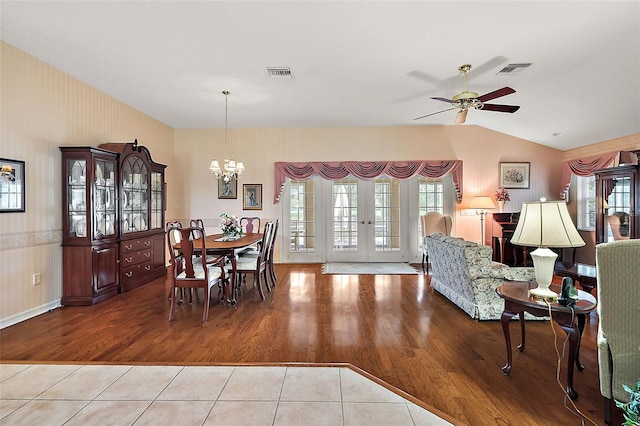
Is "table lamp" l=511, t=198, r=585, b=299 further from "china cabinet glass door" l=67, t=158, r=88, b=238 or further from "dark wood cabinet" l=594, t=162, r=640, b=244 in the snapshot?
"china cabinet glass door" l=67, t=158, r=88, b=238

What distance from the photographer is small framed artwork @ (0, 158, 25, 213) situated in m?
3.20

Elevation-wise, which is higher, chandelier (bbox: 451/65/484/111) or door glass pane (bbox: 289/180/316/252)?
chandelier (bbox: 451/65/484/111)

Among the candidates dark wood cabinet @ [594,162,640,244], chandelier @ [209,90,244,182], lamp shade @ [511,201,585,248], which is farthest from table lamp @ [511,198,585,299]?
chandelier @ [209,90,244,182]

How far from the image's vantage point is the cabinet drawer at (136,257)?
4504 millimetres

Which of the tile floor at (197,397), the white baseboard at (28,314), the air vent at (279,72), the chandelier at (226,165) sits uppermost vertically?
the air vent at (279,72)

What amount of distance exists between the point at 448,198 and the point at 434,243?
2.81 m

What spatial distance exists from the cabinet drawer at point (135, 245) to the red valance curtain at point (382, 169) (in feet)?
9.42

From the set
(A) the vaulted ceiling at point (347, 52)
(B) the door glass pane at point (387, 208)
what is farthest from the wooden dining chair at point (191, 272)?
(B) the door glass pane at point (387, 208)

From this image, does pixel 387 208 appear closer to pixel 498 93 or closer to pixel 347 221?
pixel 347 221

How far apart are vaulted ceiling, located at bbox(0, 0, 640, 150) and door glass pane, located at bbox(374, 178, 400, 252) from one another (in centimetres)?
189

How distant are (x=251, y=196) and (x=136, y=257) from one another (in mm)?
2592

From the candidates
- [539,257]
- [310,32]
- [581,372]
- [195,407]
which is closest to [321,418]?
[195,407]

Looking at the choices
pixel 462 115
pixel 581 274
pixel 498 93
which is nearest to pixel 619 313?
pixel 581 274

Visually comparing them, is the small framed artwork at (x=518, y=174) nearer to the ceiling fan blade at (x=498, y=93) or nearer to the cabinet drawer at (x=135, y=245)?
the ceiling fan blade at (x=498, y=93)
